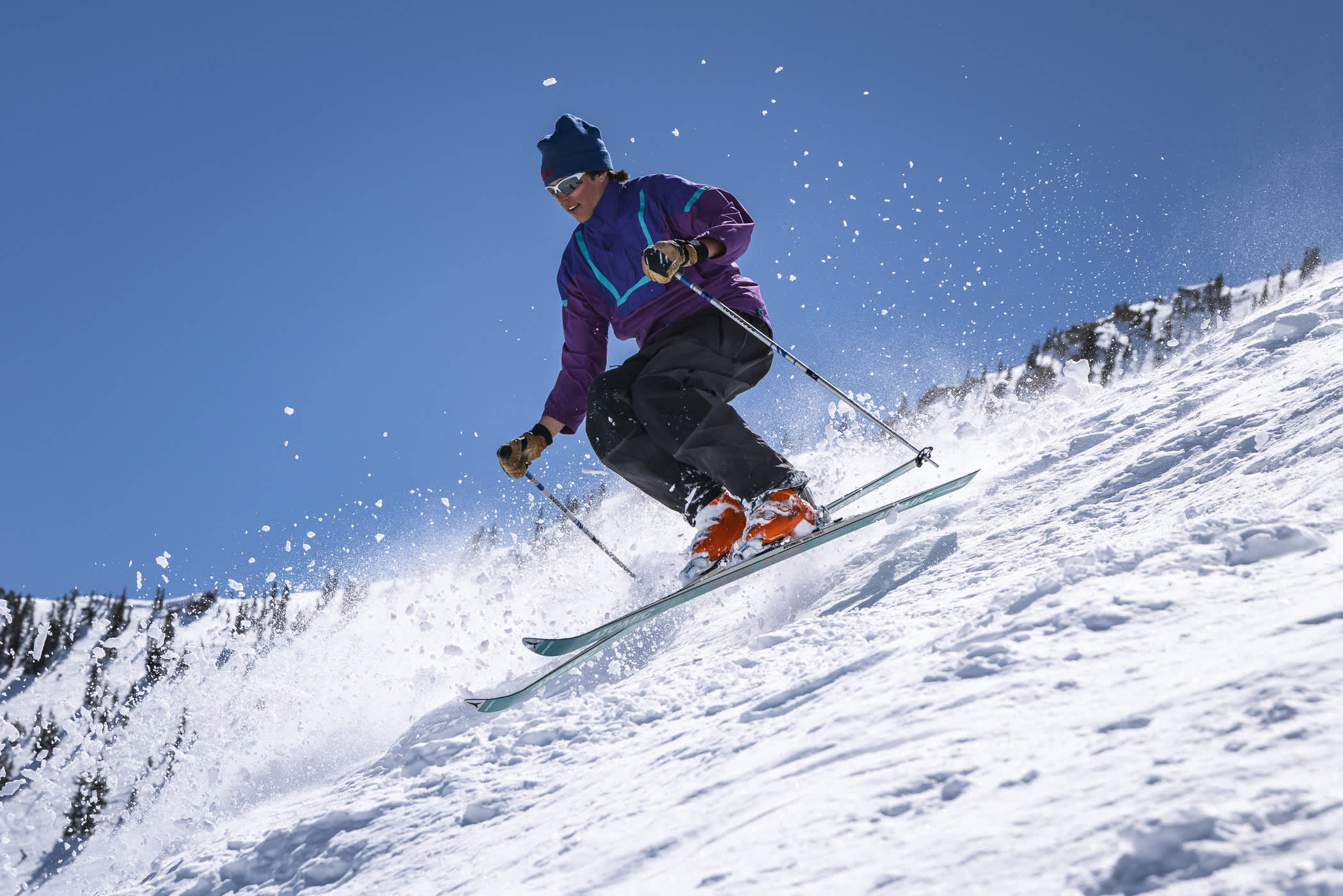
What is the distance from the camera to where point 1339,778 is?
34.9 inches

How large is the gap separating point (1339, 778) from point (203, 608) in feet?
150

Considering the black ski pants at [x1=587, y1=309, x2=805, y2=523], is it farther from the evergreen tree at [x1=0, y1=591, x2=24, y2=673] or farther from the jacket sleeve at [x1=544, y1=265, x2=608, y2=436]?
the evergreen tree at [x1=0, y1=591, x2=24, y2=673]

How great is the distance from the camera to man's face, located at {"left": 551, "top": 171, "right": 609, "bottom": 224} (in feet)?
14.0

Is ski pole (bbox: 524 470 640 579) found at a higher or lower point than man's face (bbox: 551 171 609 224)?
lower

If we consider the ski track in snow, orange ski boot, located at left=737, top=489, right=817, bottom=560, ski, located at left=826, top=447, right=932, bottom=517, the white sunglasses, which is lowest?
the ski track in snow

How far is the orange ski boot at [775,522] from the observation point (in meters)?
3.59

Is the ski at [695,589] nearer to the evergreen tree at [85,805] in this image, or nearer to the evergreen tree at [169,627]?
the evergreen tree at [85,805]

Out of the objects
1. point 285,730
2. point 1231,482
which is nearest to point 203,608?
point 285,730

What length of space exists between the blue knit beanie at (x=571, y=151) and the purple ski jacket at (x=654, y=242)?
6.6 inches

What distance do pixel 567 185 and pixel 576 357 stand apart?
993 millimetres

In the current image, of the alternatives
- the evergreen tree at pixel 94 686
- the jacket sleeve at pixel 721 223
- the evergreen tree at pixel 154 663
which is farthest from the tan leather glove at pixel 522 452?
the evergreen tree at pixel 94 686

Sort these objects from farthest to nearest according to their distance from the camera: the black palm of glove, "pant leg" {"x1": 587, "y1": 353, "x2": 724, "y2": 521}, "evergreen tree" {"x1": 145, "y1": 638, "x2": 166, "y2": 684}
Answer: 1. "evergreen tree" {"x1": 145, "y1": 638, "x2": 166, "y2": 684}
2. "pant leg" {"x1": 587, "y1": 353, "x2": 724, "y2": 521}
3. the black palm of glove

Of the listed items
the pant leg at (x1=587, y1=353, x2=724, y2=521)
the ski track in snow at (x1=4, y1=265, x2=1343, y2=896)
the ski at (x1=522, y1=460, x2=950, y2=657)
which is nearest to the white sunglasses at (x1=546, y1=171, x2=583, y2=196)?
the pant leg at (x1=587, y1=353, x2=724, y2=521)

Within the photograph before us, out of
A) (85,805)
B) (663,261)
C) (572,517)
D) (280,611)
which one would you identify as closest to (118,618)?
(280,611)
